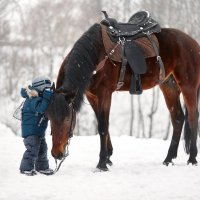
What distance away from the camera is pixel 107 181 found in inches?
187

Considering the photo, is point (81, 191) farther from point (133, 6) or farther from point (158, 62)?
point (133, 6)

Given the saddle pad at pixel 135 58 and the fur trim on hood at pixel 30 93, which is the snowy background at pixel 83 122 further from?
the saddle pad at pixel 135 58

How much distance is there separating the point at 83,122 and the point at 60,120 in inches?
994

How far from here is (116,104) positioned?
3038cm

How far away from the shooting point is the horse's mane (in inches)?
208

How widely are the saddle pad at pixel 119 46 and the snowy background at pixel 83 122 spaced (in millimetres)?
1651

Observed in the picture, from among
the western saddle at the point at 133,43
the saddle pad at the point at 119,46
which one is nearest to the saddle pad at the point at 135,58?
the western saddle at the point at 133,43

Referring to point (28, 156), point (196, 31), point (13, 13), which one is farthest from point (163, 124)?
point (28, 156)

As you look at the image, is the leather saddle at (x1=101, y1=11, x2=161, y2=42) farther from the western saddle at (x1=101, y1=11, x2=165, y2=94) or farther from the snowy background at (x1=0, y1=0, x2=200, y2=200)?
the snowy background at (x1=0, y1=0, x2=200, y2=200)

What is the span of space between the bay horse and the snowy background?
18.5 inches

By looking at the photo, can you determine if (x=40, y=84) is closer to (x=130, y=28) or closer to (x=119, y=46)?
(x=119, y=46)

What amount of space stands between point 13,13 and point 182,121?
22.9 metres

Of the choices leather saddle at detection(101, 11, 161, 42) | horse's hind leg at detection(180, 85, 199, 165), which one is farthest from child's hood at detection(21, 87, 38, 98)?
horse's hind leg at detection(180, 85, 199, 165)

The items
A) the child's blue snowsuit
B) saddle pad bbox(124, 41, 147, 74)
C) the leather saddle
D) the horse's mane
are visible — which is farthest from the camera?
the leather saddle
